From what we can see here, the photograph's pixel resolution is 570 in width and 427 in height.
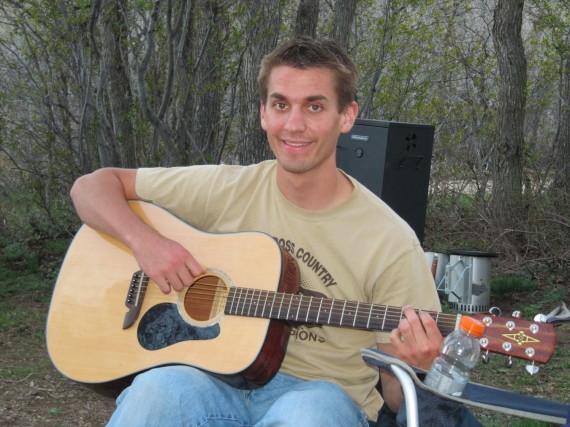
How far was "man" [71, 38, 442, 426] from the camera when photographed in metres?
2.18

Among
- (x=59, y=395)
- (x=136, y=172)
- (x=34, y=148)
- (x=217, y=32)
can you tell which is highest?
(x=217, y=32)

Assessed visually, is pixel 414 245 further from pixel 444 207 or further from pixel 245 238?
pixel 444 207

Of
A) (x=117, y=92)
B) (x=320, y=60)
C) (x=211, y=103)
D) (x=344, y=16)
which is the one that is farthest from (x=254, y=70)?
(x=320, y=60)

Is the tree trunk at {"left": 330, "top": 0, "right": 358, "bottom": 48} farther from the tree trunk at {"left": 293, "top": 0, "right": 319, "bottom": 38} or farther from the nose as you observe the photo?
the nose

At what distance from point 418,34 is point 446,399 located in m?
7.52

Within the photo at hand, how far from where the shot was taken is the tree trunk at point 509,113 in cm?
754

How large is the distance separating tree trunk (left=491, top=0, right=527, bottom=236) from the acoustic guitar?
17.7 feet

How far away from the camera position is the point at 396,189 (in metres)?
5.59

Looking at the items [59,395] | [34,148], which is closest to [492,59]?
[34,148]

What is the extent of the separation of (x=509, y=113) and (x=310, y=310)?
575cm

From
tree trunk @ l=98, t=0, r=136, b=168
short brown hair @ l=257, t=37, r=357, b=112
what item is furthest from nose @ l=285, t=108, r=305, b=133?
tree trunk @ l=98, t=0, r=136, b=168

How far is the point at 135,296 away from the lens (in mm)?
2641

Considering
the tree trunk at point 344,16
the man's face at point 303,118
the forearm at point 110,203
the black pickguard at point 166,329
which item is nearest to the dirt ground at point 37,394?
the forearm at point 110,203

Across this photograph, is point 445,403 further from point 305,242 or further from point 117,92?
point 117,92
